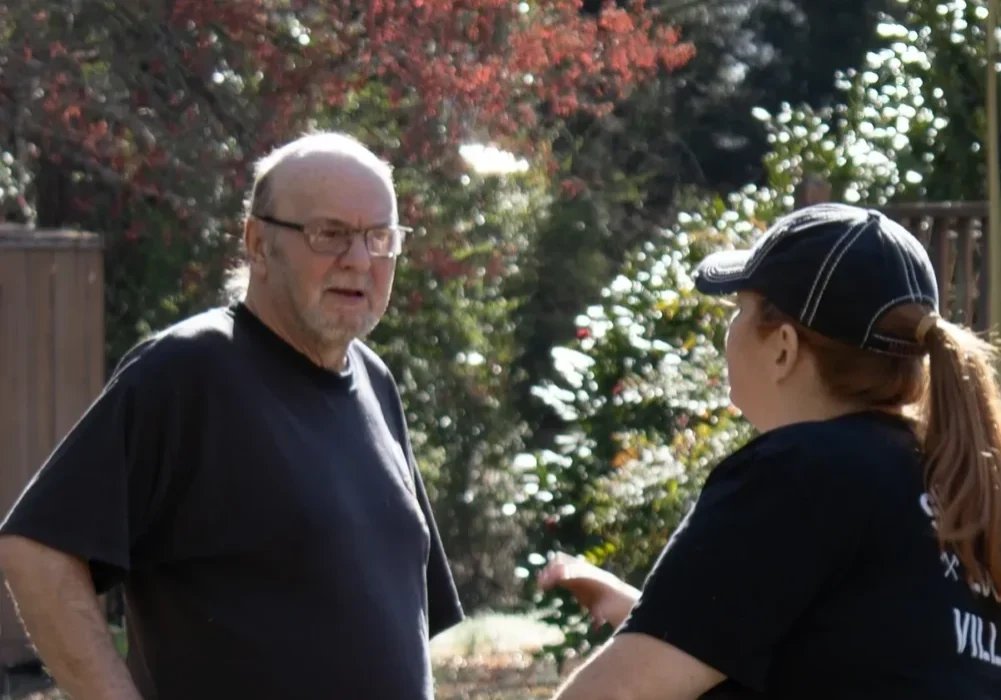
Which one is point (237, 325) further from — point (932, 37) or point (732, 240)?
point (932, 37)

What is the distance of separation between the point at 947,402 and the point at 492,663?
7.14 meters

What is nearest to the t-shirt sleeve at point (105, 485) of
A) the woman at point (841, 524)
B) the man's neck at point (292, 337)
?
the man's neck at point (292, 337)

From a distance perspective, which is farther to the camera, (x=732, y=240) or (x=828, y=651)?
(x=732, y=240)

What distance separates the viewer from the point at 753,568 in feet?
6.09

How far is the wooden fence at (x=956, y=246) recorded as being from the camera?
5605 mm

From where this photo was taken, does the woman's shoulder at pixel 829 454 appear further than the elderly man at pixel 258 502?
No

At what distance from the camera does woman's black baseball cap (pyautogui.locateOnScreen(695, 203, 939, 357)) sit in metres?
2.02

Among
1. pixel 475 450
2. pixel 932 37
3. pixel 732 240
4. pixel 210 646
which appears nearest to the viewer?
pixel 210 646

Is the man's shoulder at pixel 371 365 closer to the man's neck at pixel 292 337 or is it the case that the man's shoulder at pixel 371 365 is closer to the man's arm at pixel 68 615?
the man's neck at pixel 292 337

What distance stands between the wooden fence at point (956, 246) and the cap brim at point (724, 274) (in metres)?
3.45

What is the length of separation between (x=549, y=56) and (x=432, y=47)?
84 cm

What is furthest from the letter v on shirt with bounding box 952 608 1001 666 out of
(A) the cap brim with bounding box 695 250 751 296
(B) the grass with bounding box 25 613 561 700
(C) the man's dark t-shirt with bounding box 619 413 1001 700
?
(B) the grass with bounding box 25 613 561 700

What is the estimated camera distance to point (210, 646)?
2.62 metres

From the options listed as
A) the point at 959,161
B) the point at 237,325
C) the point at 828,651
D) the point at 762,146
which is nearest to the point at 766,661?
the point at 828,651
